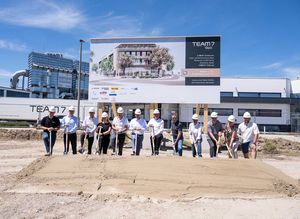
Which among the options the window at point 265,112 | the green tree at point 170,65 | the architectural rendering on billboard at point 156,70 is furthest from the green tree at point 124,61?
the window at point 265,112

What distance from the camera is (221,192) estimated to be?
20.6 ft

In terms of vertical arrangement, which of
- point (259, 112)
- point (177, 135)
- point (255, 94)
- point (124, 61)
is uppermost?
point (255, 94)

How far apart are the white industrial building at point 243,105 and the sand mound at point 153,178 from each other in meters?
23.6

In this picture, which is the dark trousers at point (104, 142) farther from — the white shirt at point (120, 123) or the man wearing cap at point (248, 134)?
the man wearing cap at point (248, 134)

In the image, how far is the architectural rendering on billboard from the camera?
48.6 feet

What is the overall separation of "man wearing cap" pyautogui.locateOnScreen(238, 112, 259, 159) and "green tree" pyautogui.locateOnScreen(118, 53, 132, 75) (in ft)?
27.0

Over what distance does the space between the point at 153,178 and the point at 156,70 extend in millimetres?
9074

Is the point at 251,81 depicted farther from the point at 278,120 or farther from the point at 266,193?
the point at 266,193

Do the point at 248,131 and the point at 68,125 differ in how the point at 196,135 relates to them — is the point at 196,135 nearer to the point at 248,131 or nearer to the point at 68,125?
the point at 248,131

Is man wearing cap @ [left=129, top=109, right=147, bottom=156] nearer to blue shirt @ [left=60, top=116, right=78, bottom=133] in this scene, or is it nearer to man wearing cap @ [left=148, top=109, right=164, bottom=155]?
man wearing cap @ [left=148, top=109, right=164, bottom=155]

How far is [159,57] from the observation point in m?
15.1

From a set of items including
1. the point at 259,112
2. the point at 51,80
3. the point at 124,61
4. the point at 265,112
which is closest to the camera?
the point at 124,61

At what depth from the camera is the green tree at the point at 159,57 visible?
1501cm

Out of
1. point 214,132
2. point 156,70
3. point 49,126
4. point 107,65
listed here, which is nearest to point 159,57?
point 156,70
